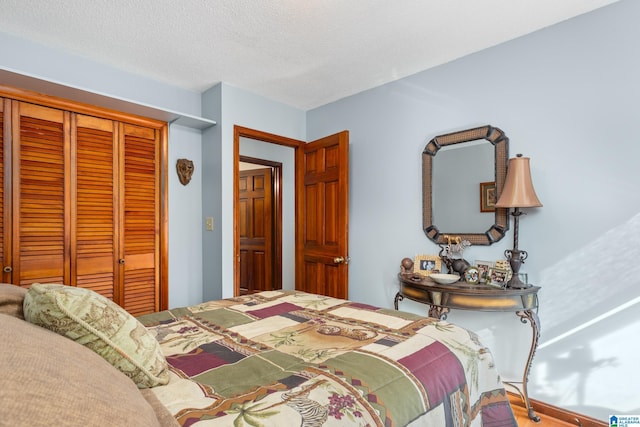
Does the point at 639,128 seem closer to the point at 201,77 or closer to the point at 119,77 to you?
the point at 201,77

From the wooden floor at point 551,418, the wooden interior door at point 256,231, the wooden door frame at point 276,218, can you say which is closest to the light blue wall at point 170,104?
the wooden door frame at point 276,218

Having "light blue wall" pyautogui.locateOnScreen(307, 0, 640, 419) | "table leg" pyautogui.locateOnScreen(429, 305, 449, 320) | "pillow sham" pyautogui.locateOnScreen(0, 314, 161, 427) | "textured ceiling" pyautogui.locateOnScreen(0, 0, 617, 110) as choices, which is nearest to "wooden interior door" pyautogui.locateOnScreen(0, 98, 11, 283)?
"textured ceiling" pyautogui.locateOnScreen(0, 0, 617, 110)

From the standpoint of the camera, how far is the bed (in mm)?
568

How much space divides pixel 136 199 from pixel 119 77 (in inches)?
41.5

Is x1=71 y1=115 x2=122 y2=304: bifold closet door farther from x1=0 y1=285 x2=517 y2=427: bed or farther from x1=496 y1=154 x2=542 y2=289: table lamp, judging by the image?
x1=496 y1=154 x2=542 y2=289: table lamp

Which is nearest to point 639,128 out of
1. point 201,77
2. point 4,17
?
point 201,77

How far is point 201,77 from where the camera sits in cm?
302

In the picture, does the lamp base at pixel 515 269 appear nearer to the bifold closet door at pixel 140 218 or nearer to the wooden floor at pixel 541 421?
the wooden floor at pixel 541 421

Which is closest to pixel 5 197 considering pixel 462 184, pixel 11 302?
pixel 11 302

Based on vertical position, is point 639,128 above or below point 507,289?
above

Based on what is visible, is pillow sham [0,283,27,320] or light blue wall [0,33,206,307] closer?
pillow sham [0,283,27,320]

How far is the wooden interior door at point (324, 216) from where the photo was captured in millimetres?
3207

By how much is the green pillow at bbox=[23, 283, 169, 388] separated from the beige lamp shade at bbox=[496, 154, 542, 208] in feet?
7.08

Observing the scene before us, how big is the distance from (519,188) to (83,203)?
10.4 ft
